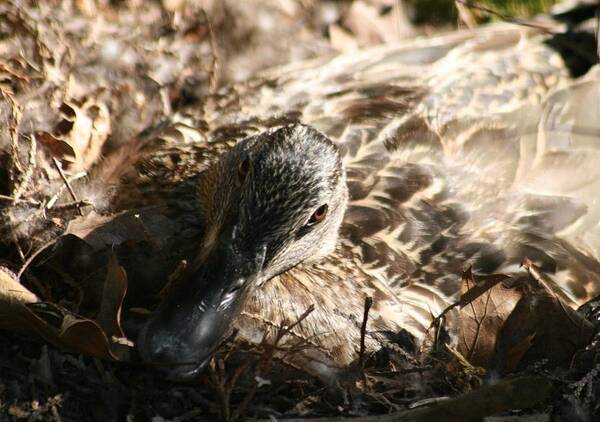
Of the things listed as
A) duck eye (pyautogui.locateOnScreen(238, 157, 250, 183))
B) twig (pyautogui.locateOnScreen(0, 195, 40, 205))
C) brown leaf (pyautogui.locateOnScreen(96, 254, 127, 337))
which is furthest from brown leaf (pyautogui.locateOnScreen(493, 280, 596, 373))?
twig (pyautogui.locateOnScreen(0, 195, 40, 205))

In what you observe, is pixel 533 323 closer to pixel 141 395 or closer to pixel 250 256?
pixel 250 256

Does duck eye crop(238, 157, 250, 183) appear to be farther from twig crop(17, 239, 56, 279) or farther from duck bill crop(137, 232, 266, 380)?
twig crop(17, 239, 56, 279)

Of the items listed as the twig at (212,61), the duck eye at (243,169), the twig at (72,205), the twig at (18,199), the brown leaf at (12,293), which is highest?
the twig at (212,61)

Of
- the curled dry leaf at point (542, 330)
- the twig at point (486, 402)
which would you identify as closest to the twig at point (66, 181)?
the twig at point (486, 402)

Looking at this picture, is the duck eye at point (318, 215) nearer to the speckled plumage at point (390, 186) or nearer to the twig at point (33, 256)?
the speckled plumage at point (390, 186)

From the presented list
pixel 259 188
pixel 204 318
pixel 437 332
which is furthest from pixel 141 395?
pixel 437 332

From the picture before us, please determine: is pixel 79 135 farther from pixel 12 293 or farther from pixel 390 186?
pixel 390 186
